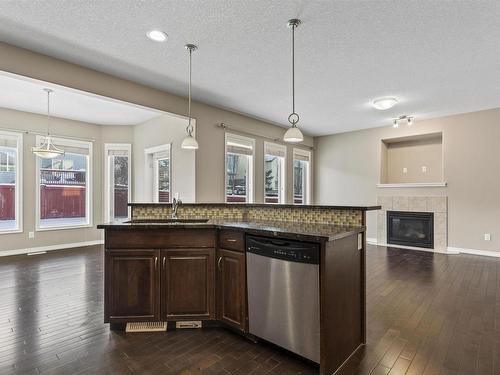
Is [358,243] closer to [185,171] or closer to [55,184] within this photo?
[185,171]

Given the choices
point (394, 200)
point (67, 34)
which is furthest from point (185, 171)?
point (394, 200)

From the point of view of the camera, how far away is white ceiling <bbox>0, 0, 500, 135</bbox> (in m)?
2.35

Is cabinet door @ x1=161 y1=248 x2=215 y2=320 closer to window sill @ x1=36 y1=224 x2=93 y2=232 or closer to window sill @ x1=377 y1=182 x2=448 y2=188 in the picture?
window sill @ x1=36 y1=224 x2=93 y2=232

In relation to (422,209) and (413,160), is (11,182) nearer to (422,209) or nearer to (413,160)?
(422,209)

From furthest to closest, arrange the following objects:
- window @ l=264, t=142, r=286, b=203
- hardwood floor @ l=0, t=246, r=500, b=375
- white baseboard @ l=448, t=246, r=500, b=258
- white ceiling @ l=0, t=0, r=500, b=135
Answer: window @ l=264, t=142, r=286, b=203
white baseboard @ l=448, t=246, r=500, b=258
white ceiling @ l=0, t=0, r=500, b=135
hardwood floor @ l=0, t=246, r=500, b=375

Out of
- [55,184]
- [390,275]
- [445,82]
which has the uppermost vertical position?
[445,82]

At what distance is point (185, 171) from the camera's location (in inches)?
195

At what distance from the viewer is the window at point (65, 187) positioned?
572 cm

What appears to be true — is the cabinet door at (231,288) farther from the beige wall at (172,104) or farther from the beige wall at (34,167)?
the beige wall at (34,167)

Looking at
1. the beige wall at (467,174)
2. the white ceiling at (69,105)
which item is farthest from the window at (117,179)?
the beige wall at (467,174)

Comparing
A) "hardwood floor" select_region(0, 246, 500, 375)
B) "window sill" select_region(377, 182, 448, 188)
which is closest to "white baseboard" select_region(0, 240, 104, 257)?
"hardwood floor" select_region(0, 246, 500, 375)

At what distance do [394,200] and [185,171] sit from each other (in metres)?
4.65

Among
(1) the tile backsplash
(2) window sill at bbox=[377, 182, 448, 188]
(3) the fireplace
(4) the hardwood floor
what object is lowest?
(4) the hardwood floor

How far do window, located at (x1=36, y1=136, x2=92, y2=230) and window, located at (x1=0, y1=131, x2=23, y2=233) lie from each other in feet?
1.03
